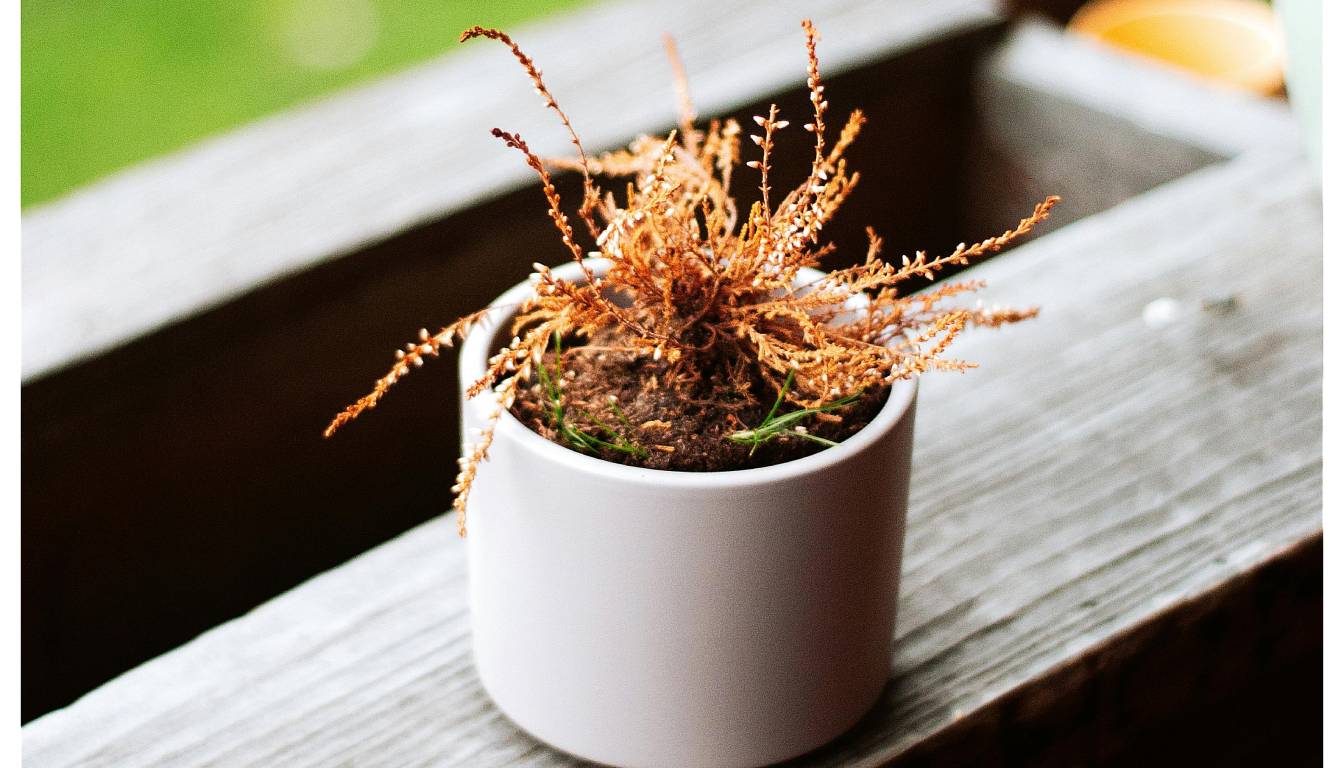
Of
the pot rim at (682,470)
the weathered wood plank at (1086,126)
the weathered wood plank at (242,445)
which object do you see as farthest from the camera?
the weathered wood plank at (1086,126)

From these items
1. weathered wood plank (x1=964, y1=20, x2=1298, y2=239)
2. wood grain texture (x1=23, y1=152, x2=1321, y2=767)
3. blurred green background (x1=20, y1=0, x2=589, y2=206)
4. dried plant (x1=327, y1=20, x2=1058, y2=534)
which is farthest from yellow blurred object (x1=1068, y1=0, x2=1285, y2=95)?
blurred green background (x1=20, y1=0, x2=589, y2=206)

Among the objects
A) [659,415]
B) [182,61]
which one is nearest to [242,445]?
[659,415]

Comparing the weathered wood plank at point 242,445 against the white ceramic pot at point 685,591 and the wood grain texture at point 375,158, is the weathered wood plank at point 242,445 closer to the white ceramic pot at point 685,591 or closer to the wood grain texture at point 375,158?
the wood grain texture at point 375,158

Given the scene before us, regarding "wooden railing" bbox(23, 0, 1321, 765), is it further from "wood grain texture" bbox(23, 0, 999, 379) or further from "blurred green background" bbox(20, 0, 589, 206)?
"blurred green background" bbox(20, 0, 589, 206)

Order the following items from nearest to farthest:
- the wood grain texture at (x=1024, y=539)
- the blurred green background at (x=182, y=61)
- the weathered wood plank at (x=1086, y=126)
→ the wood grain texture at (x=1024, y=539), the weathered wood plank at (x=1086, y=126), the blurred green background at (x=182, y=61)

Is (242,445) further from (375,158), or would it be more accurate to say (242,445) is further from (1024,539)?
(1024,539)

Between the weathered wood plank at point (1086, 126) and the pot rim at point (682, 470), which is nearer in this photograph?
the pot rim at point (682, 470)

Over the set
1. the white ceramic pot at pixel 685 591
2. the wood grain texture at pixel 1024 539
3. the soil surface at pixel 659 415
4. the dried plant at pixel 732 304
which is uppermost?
the dried plant at pixel 732 304

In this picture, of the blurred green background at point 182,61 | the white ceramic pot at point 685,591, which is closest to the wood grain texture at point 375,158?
the white ceramic pot at point 685,591
